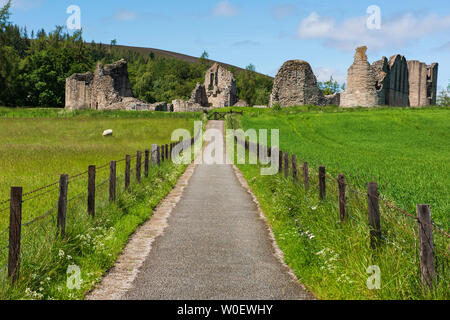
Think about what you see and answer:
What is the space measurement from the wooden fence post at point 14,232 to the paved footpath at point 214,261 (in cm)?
137

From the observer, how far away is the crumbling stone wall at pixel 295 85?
60.0 metres

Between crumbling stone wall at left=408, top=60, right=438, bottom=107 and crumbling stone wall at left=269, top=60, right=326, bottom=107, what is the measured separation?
2225cm

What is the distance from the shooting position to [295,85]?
60094 mm

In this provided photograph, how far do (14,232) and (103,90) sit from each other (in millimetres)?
66365

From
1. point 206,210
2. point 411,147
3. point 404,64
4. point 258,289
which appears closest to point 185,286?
point 258,289

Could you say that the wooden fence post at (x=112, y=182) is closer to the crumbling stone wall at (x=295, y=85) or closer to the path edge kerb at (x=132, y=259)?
the path edge kerb at (x=132, y=259)

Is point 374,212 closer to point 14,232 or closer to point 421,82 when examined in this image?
point 14,232

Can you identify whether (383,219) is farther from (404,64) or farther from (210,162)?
(404,64)

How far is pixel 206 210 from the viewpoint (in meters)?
11.9

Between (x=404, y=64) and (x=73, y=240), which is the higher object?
(x=404, y=64)

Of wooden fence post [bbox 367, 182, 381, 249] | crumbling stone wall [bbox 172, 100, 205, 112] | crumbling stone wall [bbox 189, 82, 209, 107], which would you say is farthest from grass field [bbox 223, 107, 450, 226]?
crumbling stone wall [bbox 189, 82, 209, 107]

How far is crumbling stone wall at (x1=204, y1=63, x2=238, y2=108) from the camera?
3381 inches

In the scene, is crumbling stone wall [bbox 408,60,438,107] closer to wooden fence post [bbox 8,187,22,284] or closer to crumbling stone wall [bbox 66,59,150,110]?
crumbling stone wall [bbox 66,59,150,110]

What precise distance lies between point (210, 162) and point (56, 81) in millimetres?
70270
